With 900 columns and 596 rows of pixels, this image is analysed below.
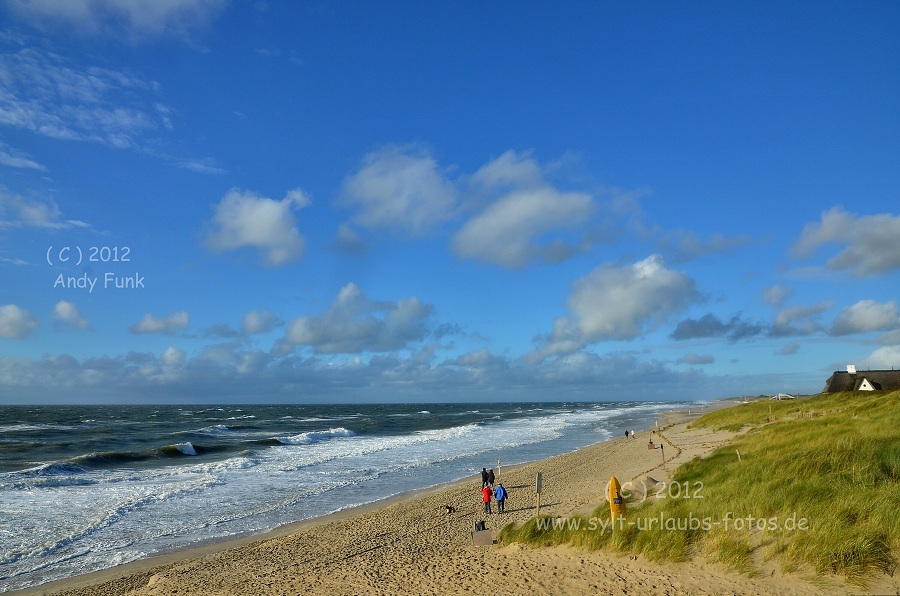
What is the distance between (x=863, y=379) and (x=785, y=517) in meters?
44.8

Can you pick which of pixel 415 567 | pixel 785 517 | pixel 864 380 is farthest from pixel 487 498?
pixel 864 380

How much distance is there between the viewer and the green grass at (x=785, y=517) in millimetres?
8484

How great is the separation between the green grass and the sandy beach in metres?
0.32

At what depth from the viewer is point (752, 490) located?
448 inches

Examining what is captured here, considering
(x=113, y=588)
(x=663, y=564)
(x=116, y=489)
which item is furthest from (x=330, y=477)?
(x=663, y=564)

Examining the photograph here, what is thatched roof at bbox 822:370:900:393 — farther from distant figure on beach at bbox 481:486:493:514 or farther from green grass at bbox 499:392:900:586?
distant figure on beach at bbox 481:486:493:514

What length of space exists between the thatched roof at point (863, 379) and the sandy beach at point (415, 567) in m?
36.2

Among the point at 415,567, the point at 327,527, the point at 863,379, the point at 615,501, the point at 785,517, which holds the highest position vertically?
the point at 863,379

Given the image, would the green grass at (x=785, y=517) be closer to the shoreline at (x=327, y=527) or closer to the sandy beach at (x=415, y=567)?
the sandy beach at (x=415, y=567)

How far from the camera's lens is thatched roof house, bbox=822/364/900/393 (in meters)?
43.3

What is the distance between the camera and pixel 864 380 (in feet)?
146

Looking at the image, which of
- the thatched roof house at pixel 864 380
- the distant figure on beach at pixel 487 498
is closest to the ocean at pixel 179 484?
the distant figure on beach at pixel 487 498

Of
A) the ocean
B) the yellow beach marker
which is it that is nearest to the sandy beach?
the yellow beach marker

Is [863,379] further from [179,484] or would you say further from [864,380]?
[179,484]
